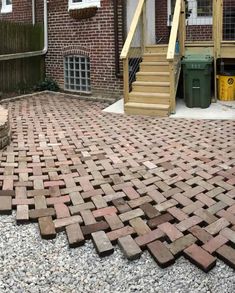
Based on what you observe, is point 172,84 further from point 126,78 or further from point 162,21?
point 162,21

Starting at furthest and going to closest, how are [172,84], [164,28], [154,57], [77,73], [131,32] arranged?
[77,73] → [164,28] → [154,57] → [131,32] → [172,84]

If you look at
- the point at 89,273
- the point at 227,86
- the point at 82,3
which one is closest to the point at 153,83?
the point at 227,86

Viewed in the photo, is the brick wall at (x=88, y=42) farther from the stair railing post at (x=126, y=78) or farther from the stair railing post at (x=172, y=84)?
the stair railing post at (x=172, y=84)

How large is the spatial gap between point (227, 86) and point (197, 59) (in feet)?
3.05

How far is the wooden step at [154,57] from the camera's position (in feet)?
28.4

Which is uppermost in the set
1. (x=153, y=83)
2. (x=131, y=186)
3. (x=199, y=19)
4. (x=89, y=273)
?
(x=199, y=19)

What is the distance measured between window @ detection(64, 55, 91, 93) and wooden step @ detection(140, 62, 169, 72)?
2139mm

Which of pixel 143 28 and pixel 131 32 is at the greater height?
pixel 143 28

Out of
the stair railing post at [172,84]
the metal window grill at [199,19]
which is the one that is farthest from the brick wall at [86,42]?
the stair railing post at [172,84]

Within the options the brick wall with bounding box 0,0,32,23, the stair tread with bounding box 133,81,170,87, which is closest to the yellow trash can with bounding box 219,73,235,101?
the stair tread with bounding box 133,81,170,87

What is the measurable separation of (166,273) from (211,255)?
0.36m

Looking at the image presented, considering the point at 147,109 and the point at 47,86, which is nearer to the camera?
the point at 147,109

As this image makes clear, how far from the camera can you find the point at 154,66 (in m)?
8.53

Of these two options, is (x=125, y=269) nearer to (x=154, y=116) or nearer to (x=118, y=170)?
(x=118, y=170)
